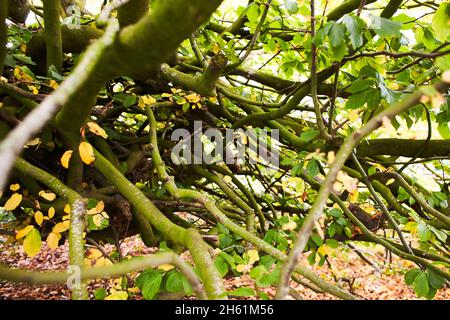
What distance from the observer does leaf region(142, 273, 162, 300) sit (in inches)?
53.4

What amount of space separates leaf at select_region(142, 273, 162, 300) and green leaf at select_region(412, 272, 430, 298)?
1.11 meters

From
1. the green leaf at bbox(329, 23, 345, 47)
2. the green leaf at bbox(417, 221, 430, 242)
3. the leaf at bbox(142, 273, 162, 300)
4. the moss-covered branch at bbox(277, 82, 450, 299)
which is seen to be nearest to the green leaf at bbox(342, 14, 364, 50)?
the green leaf at bbox(329, 23, 345, 47)

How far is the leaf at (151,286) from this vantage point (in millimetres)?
1355

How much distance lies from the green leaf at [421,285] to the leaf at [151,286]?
111cm

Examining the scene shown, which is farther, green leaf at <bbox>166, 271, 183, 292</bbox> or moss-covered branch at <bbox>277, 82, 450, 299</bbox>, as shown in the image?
green leaf at <bbox>166, 271, 183, 292</bbox>

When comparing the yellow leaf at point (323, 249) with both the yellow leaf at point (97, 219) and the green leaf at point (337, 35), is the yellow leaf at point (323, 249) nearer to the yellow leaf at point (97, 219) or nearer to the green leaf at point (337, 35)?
the green leaf at point (337, 35)

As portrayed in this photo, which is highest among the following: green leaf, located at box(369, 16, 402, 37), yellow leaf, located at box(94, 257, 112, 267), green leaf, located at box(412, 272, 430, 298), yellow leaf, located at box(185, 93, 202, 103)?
yellow leaf, located at box(185, 93, 202, 103)

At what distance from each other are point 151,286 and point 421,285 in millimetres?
1162

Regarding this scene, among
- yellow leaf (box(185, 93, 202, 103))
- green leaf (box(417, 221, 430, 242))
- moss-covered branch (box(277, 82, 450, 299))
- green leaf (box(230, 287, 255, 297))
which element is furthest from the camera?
yellow leaf (box(185, 93, 202, 103))

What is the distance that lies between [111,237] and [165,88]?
1.33 meters

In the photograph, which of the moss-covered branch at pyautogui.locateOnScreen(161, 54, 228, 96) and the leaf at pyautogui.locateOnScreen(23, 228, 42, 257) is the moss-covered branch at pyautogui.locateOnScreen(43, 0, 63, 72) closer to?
the moss-covered branch at pyautogui.locateOnScreen(161, 54, 228, 96)

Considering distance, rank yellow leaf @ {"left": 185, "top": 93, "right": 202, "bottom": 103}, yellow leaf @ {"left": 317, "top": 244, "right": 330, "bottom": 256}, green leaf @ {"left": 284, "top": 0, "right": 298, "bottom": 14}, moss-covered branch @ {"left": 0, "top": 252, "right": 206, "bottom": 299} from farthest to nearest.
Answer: yellow leaf @ {"left": 185, "top": 93, "right": 202, "bottom": 103} → yellow leaf @ {"left": 317, "top": 244, "right": 330, "bottom": 256} → green leaf @ {"left": 284, "top": 0, "right": 298, "bottom": 14} → moss-covered branch @ {"left": 0, "top": 252, "right": 206, "bottom": 299}

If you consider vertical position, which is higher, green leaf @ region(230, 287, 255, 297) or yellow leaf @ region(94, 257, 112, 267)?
yellow leaf @ region(94, 257, 112, 267)

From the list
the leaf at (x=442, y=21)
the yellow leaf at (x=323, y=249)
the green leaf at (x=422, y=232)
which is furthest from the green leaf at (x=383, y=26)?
the yellow leaf at (x=323, y=249)
